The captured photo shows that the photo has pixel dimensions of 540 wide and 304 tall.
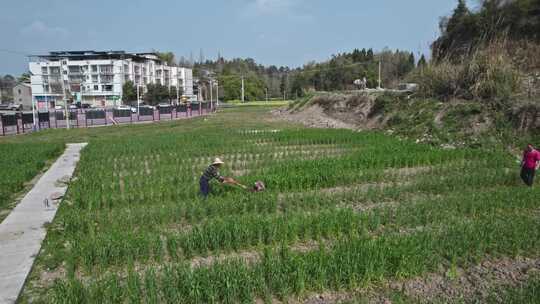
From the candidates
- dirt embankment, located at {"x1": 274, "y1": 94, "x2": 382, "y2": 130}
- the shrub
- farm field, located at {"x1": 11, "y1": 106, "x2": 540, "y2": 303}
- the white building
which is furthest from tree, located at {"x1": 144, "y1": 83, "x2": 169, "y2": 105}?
farm field, located at {"x1": 11, "y1": 106, "x2": 540, "y2": 303}

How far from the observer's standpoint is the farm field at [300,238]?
189 inches

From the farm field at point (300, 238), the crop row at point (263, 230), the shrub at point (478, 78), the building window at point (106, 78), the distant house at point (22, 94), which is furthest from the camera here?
the distant house at point (22, 94)

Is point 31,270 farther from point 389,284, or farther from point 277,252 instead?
point 389,284

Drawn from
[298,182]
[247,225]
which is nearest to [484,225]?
[247,225]

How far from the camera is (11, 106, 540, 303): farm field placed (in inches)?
189

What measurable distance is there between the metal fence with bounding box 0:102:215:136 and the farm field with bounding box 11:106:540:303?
24.0 metres

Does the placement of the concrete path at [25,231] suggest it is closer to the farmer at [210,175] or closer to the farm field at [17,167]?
the farm field at [17,167]

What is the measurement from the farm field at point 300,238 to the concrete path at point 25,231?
0.21 meters

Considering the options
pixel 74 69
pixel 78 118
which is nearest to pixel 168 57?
pixel 74 69

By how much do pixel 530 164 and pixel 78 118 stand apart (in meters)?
45.5

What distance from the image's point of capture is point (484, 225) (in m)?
6.50

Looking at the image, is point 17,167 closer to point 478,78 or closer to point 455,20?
point 478,78

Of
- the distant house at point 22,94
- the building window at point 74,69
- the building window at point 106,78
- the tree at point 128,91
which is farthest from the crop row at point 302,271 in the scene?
the distant house at point 22,94

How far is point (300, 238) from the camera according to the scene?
666 centimetres
